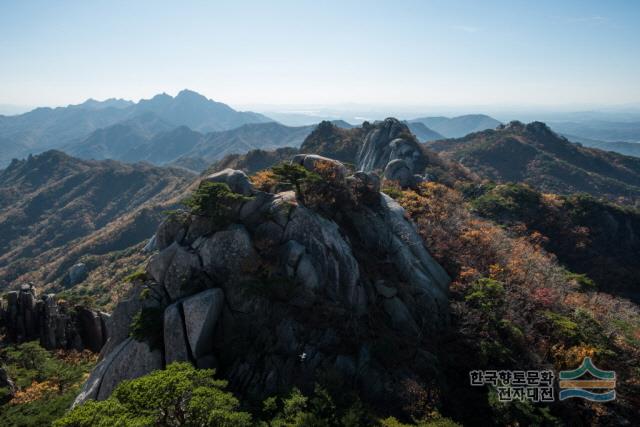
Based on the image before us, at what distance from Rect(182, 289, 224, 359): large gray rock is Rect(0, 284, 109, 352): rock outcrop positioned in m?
21.0

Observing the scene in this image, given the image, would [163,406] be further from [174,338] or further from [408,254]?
[408,254]

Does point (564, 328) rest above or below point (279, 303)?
below

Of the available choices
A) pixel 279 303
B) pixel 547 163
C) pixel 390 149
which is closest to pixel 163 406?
pixel 279 303

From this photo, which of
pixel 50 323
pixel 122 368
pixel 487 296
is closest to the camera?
pixel 122 368

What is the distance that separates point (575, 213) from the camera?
2108 inches

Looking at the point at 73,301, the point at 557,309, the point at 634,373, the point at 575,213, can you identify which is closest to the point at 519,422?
the point at 634,373

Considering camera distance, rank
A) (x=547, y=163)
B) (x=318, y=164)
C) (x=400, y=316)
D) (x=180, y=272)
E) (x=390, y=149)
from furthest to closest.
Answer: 1. (x=547, y=163)
2. (x=390, y=149)
3. (x=318, y=164)
4. (x=400, y=316)
5. (x=180, y=272)

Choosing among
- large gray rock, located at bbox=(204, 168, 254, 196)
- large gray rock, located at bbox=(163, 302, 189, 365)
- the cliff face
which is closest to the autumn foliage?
the cliff face

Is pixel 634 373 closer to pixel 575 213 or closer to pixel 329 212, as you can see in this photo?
pixel 329 212

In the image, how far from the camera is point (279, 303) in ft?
63.4

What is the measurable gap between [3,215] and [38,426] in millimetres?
181556
